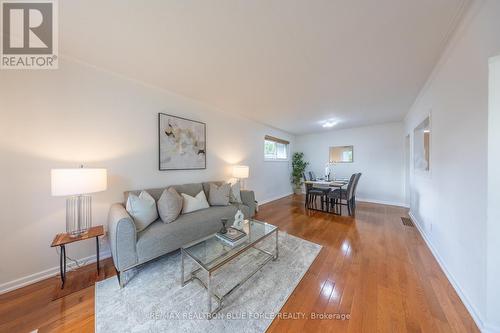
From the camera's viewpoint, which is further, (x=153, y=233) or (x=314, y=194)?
(x=314, y=194)

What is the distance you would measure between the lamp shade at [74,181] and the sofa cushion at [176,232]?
2.25 ft

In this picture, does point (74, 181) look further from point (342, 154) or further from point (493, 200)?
point (342, 154)

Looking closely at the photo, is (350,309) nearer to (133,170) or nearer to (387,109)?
(133,170)

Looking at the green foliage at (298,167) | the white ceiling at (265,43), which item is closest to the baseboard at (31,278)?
the white ceiling at (265,43)

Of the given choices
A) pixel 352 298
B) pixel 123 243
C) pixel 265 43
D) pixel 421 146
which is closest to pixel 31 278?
pixel 123 243

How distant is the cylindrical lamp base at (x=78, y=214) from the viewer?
6.08 feet

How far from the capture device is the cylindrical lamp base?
1853 mm

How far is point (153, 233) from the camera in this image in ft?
6.00

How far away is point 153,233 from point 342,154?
584cm

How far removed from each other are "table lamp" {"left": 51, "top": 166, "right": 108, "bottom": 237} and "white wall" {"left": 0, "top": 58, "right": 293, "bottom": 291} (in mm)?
76

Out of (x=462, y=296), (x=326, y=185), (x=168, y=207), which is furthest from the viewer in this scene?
(x=326, y=185)

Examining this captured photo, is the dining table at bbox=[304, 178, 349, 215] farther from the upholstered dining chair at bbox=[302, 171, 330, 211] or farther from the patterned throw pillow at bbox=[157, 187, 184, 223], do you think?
the patterned throw pillow at bbox=[157, 187, 184, 223]

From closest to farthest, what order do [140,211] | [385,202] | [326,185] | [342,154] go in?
[140,211]
[326,185]
[385,202]
[342,154]

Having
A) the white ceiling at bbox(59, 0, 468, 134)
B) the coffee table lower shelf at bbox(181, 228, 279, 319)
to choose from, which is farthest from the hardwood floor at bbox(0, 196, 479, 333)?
the white ceiling at bbox(59, 0, 468, 134)
